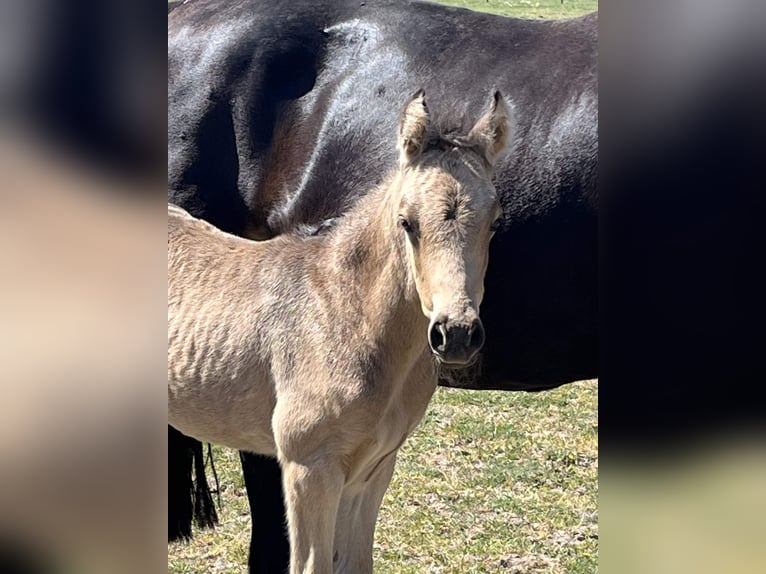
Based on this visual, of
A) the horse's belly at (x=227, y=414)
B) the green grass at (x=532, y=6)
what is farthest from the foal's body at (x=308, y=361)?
the green grass at (x=532, y=6)

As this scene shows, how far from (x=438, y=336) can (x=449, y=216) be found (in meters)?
0.30

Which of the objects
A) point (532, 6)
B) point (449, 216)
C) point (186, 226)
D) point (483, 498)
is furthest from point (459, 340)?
point (532, 6)

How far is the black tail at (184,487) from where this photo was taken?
3.55 m

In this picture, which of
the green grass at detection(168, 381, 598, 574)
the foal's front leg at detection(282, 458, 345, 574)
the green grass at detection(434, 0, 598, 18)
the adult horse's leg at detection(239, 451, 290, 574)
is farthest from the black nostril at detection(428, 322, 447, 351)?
the green grass at detection(434, 0, 598, 18)

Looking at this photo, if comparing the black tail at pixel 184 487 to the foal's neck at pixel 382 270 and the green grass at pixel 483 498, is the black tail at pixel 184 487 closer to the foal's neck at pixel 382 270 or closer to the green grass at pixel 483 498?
the green grass at pixel 483 498

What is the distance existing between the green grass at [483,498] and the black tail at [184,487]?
309 mm

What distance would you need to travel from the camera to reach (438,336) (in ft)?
7.57

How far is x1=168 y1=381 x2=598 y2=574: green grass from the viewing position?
3.91 metres

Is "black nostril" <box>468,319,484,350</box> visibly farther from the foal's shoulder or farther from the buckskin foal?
the foal's shoulder
